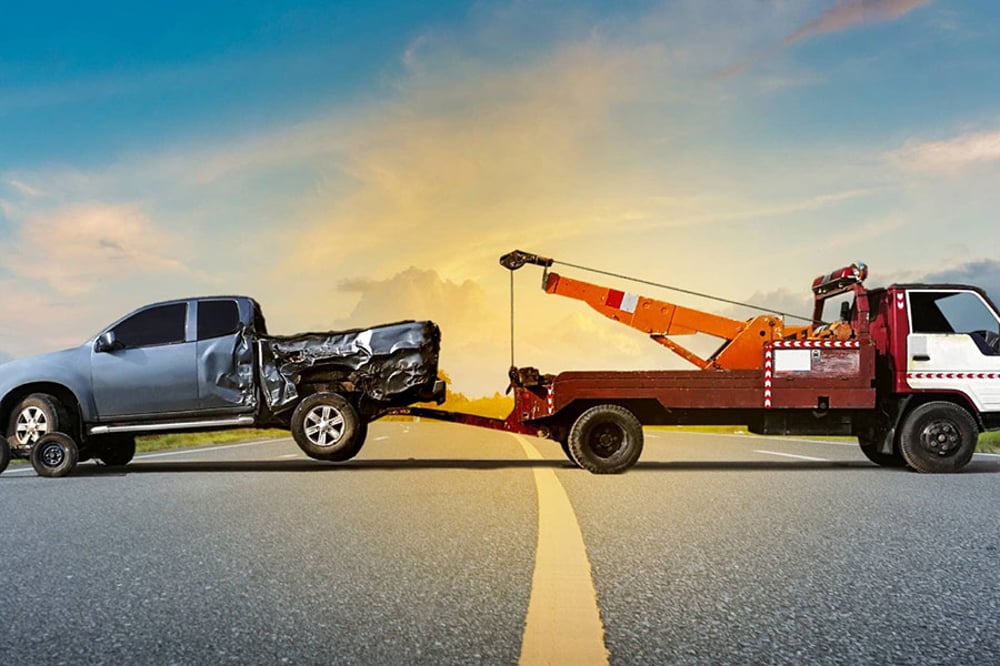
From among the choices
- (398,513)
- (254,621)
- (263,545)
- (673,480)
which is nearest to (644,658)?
(254,621)

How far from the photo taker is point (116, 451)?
12.4 meters

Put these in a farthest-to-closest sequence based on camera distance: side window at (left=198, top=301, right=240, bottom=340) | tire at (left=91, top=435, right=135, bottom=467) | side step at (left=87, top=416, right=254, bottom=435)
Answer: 1. tire at (left=91, top=435, right=135, bottom=467)
2. side window at (left=198, top=301, right=240, bottom=340)
3. side step at (left=87, top=416, right=254, bottom=435)

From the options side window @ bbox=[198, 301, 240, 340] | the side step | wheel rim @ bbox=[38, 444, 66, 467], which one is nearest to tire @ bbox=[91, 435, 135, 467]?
the side step

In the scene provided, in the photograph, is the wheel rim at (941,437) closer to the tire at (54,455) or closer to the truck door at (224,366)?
the truck door at (224,366)

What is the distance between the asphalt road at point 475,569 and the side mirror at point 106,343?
7.39 ft

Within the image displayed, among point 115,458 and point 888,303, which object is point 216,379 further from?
point 888,303

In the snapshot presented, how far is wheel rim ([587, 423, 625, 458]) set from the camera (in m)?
10.5

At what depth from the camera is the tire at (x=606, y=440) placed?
10359mm

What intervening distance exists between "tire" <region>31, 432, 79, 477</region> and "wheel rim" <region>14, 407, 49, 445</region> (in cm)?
19

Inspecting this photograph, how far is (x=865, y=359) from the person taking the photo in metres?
11.1

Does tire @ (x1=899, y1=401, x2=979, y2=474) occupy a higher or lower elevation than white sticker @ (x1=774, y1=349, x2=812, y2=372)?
lower

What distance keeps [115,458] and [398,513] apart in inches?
285

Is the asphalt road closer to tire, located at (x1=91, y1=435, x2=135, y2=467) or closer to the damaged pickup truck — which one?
the damaged pickup truck

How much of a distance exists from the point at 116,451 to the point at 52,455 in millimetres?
1681
